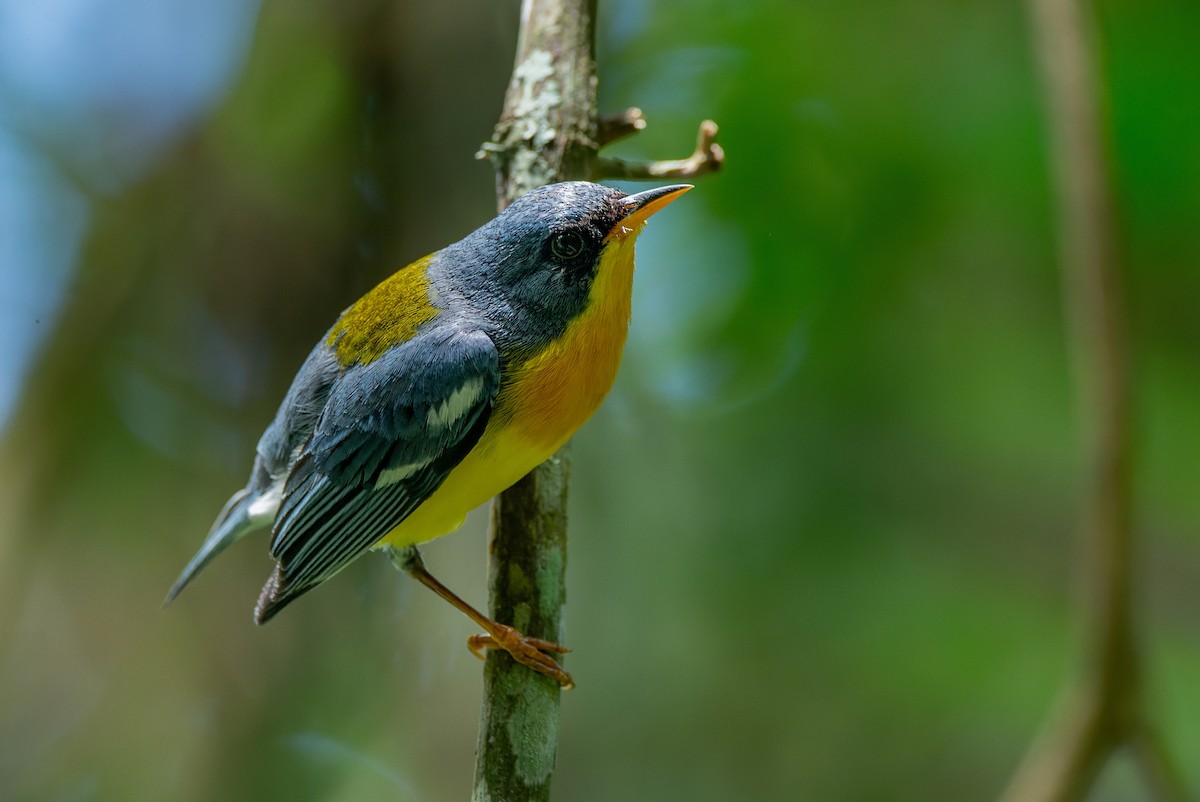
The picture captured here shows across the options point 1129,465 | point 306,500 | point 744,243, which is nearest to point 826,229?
point 744,243

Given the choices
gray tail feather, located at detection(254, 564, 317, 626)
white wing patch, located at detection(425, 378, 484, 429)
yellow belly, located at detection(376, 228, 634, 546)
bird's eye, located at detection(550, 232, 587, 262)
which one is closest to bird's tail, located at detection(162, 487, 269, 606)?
gray tail feather, located at detection(254, 564, 317, 626)

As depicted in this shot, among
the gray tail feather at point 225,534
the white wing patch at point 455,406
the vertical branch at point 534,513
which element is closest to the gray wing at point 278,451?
the gray tail feather at point 225,534

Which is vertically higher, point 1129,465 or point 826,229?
point 826,229

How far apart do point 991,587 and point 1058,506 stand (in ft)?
2.61

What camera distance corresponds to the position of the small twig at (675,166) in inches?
126

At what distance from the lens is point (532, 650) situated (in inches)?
109

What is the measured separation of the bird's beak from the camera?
123 inches

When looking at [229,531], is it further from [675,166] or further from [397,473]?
[675,166]

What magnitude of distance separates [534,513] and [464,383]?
17.3 inches

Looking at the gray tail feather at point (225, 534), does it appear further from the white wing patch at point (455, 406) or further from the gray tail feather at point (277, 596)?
the white wing patch at point (455, 406)

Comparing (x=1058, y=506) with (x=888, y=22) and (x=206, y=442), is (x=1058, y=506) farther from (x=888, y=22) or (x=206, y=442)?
(x=206, y=442)

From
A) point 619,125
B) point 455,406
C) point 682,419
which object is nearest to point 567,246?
point 619,125

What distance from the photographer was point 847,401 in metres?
6.09

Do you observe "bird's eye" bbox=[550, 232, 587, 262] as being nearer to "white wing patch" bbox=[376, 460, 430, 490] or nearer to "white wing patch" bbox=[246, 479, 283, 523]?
"white wing patch" bbox=[376, 460, 430, 490]
